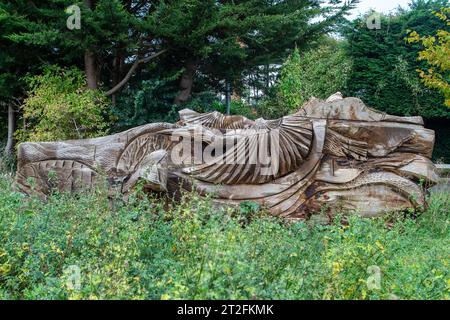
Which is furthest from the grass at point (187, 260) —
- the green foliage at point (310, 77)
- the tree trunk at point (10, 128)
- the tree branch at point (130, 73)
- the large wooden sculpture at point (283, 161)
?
the tree trunk at point (10, 128)

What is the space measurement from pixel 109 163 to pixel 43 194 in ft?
2.72

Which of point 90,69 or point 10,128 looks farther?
point 10,128

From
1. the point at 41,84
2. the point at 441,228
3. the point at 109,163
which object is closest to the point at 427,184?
the point at 441,228

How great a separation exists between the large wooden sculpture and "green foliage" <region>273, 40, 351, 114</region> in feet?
19.5

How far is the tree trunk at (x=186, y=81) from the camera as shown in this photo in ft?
36.4

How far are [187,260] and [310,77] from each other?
10509 mm

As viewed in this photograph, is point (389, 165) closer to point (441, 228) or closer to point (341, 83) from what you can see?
point (441, 228)

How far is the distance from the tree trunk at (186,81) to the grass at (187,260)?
7.20 m

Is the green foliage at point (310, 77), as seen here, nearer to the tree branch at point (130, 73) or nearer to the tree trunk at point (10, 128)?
the tree branch at point (130, 73)

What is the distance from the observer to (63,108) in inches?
372

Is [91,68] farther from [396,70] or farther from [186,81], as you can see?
[396,70]

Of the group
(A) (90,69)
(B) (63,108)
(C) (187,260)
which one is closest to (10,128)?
(A) (90,69)

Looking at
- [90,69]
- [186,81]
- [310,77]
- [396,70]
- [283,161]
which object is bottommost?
Result: [283,161]

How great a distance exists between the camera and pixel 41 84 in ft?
34.4
